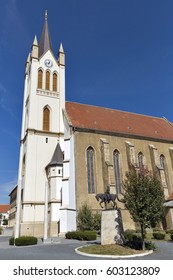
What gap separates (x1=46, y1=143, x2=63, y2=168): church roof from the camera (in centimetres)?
3072

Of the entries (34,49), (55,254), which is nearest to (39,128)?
(34,49)

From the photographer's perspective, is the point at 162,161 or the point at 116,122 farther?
the point at 116,122

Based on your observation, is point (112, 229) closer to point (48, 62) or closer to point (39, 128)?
point (39, 128)

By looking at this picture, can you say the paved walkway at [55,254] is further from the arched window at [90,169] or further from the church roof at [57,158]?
the church roof at [57,158]

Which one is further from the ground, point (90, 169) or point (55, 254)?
point (90, 169)

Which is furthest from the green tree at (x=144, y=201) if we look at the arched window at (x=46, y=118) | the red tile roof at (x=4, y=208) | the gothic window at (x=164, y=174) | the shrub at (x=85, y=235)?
the red tile roof at (x=4, y=208)

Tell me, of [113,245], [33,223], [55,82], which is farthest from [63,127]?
[113,245]

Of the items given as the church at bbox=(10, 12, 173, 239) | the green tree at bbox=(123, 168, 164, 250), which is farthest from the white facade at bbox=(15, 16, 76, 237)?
the green tree at bbox=(123, 168, 164, 250)

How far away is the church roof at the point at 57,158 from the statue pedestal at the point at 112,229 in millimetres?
16005

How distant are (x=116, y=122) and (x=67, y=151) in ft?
35.3

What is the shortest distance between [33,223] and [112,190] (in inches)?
410

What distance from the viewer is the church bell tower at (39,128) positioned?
96.3ft

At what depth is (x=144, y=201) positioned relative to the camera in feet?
47.3
